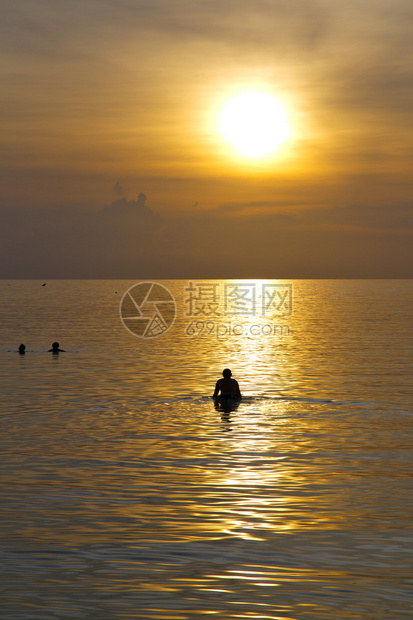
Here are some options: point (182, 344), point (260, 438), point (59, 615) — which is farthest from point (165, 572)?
point (182, 344)

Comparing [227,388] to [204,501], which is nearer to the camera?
[204,501]

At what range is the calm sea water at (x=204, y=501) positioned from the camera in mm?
12438

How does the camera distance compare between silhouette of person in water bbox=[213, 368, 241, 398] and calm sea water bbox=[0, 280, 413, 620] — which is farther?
silhouette of person in water bbox=[213, 368, 241, 398]

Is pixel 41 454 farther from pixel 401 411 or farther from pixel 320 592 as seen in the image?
pixel 401 411

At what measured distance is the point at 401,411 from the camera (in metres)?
32.2

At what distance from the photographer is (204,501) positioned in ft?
58.9

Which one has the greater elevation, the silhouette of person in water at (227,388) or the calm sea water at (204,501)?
the silhouette of person in water at (227,388)

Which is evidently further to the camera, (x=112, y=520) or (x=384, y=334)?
(x=384, y=334)

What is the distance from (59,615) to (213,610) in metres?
2.33

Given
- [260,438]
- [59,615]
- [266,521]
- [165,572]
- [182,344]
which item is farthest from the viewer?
[182,344]

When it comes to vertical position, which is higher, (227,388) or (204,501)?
(227,388)

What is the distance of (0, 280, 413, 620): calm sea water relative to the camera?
1244 cm

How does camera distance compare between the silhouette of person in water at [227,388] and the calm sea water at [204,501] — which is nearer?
the calm sea water at [204,501]

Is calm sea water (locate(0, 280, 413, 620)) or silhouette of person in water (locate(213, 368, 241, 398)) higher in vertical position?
silhouette of person in water (locate(213, 368, 241, 398))
